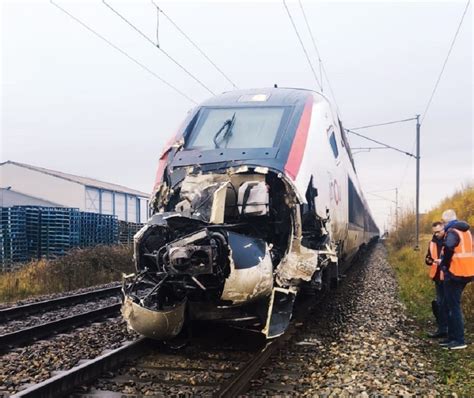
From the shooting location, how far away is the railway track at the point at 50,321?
23.4ft

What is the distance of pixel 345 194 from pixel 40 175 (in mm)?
34164

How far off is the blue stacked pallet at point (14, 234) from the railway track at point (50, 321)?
624 cm

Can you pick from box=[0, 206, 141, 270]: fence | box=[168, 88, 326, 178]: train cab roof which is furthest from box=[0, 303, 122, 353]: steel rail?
box=[0, 206, 141, 270]: fence

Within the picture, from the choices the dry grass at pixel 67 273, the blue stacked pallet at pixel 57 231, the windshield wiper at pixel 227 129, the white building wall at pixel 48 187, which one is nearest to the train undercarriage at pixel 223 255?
the windshield wiper at pixel 227 129

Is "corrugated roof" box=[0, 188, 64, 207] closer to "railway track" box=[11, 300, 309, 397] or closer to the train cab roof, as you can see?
the train cab roof

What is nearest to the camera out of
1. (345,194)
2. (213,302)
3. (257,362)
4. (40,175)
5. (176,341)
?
(257,362)

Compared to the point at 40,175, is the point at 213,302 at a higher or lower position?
lower

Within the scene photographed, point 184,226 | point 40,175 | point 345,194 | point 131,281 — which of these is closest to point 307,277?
point 184,226

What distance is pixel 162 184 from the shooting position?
6988mm

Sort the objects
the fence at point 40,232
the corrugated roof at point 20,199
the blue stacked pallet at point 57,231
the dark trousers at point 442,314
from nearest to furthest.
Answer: the dark trousers at point 442,314, the fence at point 40,232, the blue stacked pallet at point 57,231, the corrugated roof at point 20,199

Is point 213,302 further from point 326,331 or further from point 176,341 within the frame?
point 326,331

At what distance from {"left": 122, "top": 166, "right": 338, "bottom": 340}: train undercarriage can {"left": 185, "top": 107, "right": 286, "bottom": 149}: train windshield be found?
2.00 feet

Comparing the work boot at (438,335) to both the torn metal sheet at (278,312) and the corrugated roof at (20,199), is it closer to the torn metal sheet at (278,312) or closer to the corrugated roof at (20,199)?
the torn metal sheet at (278,312)

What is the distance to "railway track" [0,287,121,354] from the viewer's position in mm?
7117
